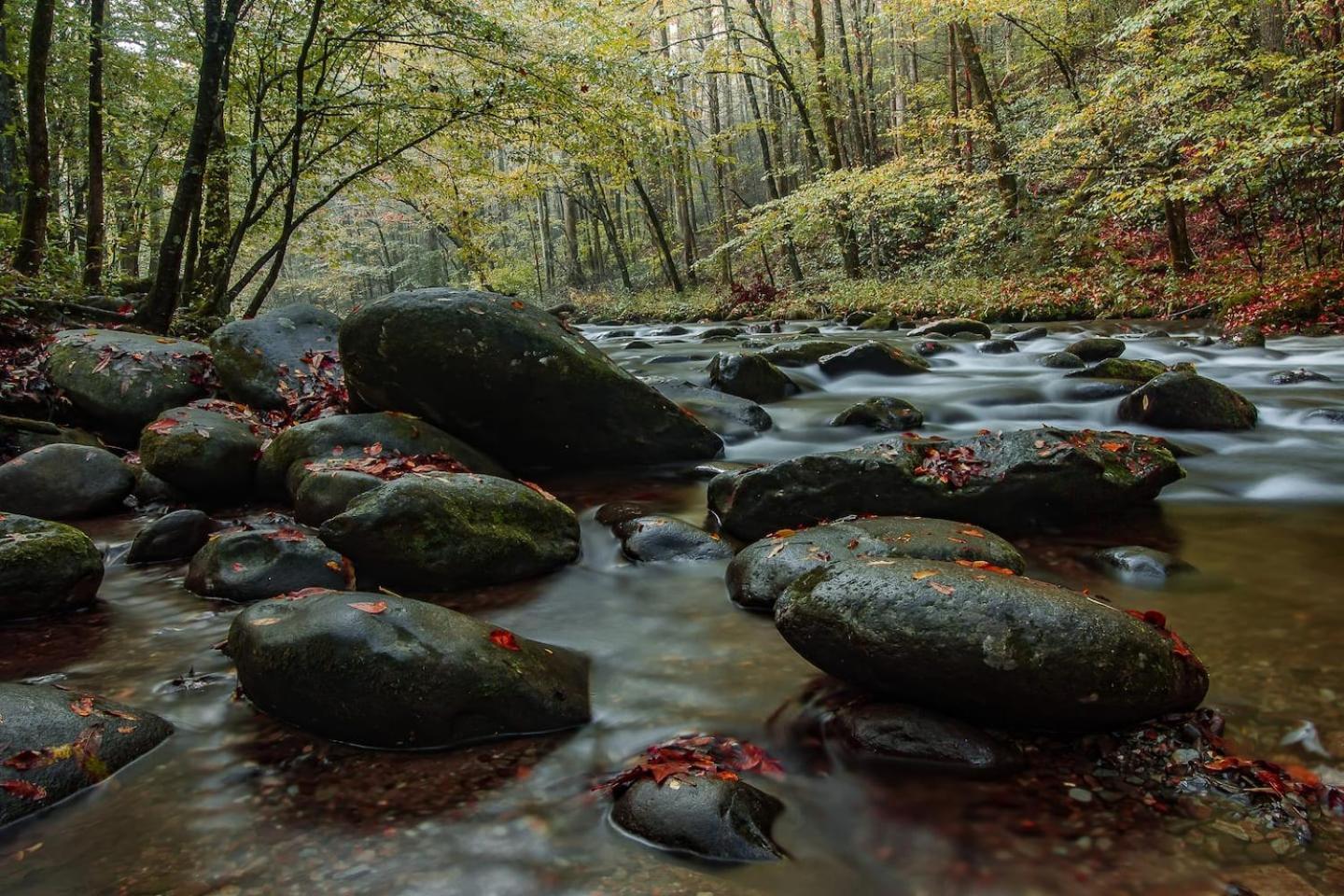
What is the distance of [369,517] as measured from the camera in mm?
4160

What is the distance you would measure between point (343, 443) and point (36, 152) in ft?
23.6

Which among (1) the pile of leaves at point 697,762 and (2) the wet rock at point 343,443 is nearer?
(1) the pile of leaves at point 697,762

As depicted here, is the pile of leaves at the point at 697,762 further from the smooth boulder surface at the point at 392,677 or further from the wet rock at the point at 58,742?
the wet rock at the point at 58,742

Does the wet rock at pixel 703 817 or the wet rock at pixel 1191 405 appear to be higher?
the wet rock at pixel 1191 405

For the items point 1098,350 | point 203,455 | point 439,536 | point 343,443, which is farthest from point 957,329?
point 203,455

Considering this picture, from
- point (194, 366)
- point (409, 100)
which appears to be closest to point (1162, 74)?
point (409, 100)

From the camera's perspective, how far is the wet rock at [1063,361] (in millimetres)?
9820

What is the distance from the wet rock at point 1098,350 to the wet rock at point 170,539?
1029 centimetres

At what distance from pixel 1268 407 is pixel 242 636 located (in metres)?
8.90

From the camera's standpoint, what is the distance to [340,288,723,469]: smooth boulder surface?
611 cm

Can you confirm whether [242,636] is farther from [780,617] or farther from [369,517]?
[780,617]

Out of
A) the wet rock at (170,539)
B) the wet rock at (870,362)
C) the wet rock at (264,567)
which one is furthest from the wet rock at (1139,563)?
the wet rock at (870,362)

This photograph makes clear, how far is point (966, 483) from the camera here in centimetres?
479

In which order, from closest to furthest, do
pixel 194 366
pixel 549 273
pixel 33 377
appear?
pixel 33 377 < pixel 194 366 < pixel 549 273
